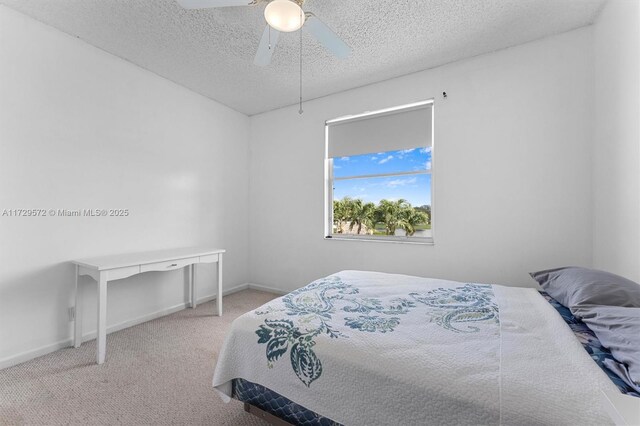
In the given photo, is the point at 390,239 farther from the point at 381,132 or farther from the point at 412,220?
the point at 381,132

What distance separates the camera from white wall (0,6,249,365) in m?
2.16

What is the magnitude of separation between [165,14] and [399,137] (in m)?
2.52

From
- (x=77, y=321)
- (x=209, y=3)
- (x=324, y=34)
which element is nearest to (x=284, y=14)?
(x=324, y=34)

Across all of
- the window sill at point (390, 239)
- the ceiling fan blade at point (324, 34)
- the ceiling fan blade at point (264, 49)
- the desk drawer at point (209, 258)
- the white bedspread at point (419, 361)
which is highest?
the ceiling fan blade at point (324, 34)

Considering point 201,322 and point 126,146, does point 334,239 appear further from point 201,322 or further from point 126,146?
point 126,146

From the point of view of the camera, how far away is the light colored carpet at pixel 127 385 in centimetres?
159

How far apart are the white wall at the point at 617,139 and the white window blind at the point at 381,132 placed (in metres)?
1.36

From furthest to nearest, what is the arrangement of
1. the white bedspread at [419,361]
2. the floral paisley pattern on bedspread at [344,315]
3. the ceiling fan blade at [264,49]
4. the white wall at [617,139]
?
the ceiling fan blade at [264,49], the white wall at [617,139], the floral paisley pattern on bedspread at [344,315], the white bedspread at [419,361]

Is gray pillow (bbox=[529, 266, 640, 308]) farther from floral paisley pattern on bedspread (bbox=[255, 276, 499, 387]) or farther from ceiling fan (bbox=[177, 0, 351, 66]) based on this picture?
ceiling fan (bbox=[177, 0, 351, 66])

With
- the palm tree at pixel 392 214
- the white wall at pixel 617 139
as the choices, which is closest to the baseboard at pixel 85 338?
the palm tree at pixel 392 214

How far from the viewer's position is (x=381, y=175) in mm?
3402

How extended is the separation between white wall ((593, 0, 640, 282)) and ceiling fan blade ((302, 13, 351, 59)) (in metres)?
1.85

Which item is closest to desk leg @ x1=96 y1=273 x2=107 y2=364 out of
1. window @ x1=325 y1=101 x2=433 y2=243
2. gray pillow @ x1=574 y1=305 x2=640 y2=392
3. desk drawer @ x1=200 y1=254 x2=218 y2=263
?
desk drawer @ x1=200 y1=254 x2=218 y2=263

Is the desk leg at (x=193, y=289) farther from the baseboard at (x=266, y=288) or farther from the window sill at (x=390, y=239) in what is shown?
the window sill at (x=390, y=239)
